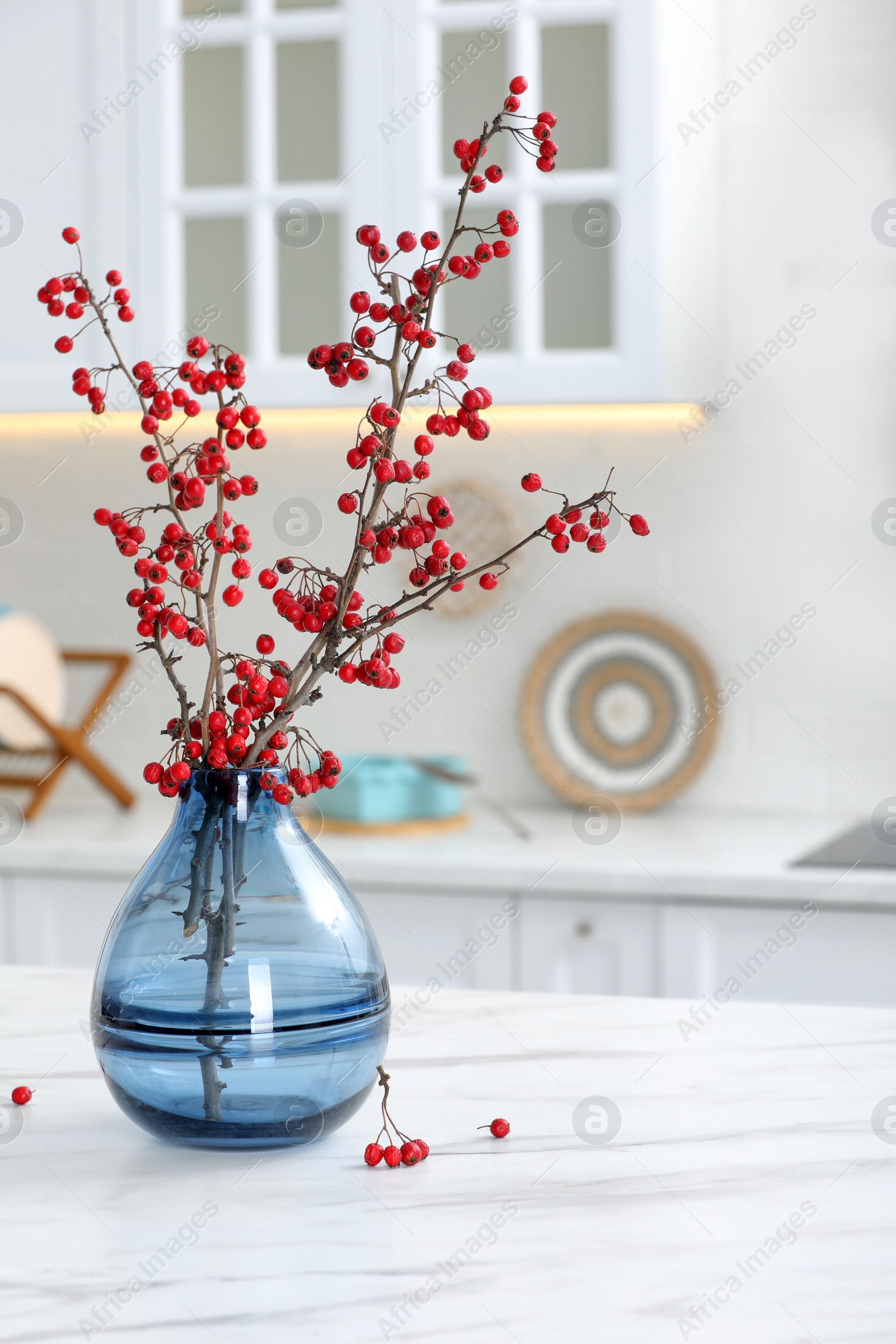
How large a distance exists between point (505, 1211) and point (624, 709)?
174 cm

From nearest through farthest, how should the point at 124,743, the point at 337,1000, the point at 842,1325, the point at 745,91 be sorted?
the point at 842,1325 → the point at 337,1000 → the point at 745,91 → the point at 124,743

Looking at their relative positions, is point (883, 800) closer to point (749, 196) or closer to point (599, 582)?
point (599, 582)

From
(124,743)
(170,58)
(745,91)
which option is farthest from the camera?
(124,743)

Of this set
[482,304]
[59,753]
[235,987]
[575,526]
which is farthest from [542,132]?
[59,753]

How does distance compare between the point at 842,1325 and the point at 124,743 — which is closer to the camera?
the point at 842,1325

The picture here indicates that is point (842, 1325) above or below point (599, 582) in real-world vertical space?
below

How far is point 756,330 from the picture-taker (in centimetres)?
231

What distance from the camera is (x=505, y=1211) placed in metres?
0.66

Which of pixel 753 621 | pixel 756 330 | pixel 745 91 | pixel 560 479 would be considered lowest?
pixel 753 621

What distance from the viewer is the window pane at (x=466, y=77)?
209 centimetres

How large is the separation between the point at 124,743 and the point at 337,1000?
6.52 ft

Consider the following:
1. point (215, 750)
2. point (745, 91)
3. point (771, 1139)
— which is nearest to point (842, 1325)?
point (771, 1139)

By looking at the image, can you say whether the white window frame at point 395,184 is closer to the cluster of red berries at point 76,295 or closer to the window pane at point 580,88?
the window pane at point 580,88

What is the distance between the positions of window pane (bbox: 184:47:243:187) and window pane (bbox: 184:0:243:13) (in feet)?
0.19
